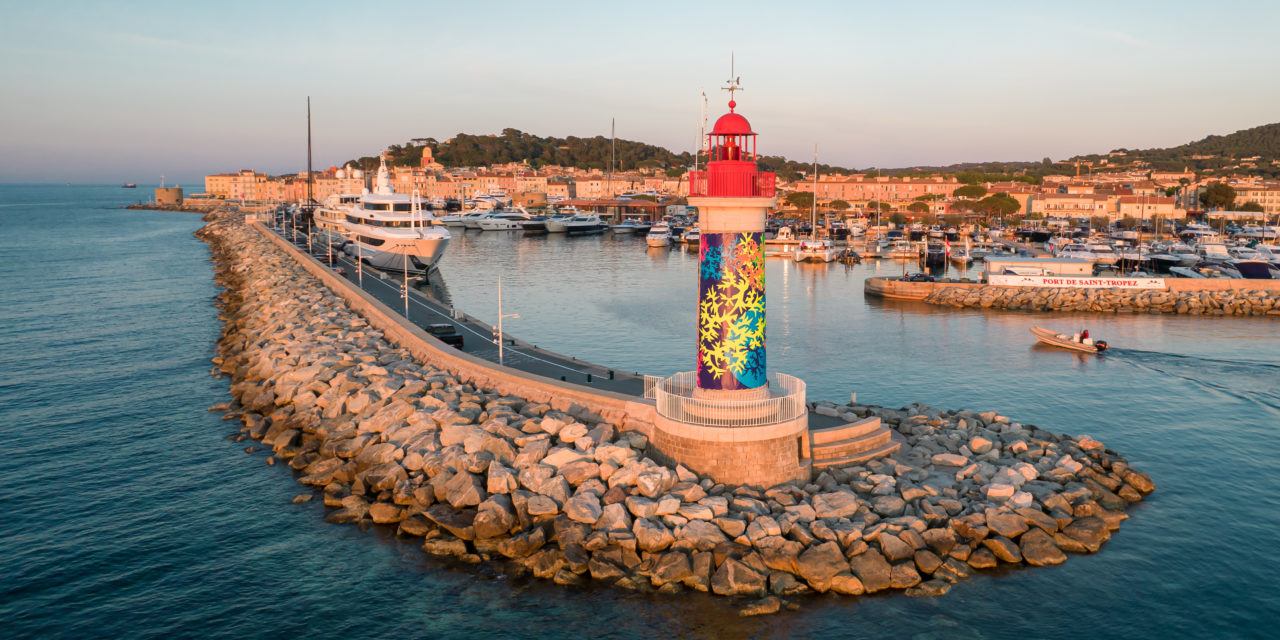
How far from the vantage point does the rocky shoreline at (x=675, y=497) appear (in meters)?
14.9

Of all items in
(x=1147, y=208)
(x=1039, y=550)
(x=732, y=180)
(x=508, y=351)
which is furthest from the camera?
(x=1147, y=208)

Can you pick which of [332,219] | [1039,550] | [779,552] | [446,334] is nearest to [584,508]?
[779,552]

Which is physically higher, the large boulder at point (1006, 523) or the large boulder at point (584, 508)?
the large boulder at point (584, 508)

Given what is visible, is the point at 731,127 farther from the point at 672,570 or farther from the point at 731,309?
the point at 672,570

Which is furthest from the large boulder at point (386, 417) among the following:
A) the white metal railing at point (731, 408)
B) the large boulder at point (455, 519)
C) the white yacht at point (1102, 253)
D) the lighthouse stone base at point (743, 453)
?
the white yacht at point (1102, 253)

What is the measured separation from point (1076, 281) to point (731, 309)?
145 ft

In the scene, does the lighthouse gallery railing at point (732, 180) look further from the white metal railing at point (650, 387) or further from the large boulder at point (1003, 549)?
the large boulder at point (1003, 549)

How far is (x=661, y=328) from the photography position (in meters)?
41.5

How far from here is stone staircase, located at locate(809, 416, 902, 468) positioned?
58.9 ft

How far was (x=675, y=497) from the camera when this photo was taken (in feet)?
52.5

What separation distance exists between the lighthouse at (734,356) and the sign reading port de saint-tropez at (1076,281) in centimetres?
4245

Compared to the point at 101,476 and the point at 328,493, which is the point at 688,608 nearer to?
the point at 328,493

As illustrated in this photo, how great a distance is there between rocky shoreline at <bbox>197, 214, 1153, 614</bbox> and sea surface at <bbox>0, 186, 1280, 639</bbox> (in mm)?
511

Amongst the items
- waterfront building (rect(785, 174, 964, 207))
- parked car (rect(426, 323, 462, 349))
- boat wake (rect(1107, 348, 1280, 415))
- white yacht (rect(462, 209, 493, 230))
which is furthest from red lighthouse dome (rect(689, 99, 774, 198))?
waterfront building (rect(785, 174, 964, 207))
